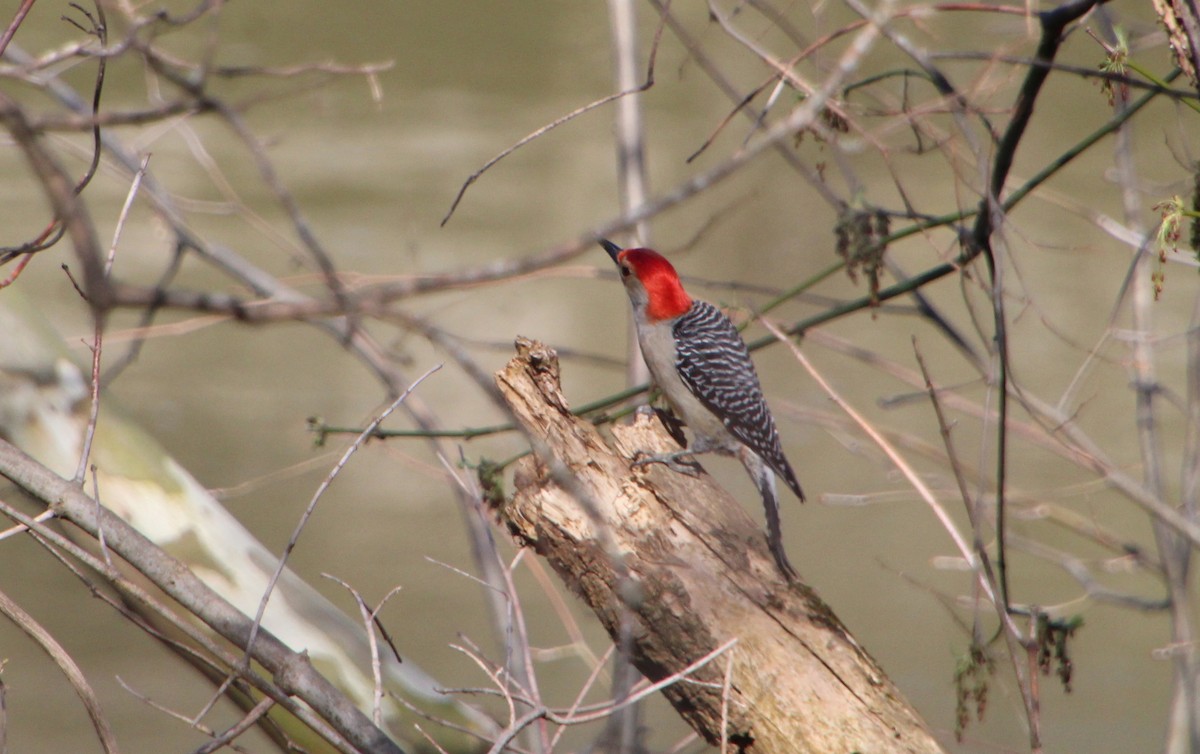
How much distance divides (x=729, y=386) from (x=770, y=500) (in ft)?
1.59

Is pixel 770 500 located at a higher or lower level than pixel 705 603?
higher

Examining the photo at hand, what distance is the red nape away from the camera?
12.6ft

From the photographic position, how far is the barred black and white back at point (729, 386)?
3643 millimetres

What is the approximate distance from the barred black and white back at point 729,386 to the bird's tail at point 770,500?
47 mm

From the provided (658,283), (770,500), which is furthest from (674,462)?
(658,283)

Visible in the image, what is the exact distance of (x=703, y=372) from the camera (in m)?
3.70

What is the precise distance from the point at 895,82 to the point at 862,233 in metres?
3.28

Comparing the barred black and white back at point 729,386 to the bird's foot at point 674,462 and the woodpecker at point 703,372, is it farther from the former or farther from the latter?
the bird's foot at point 674,462

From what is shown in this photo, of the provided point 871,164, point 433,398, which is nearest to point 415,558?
point 433,398

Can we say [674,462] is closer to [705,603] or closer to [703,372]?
[705,603]

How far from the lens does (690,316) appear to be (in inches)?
155

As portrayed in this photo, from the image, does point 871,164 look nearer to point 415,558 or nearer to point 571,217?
point 571,217

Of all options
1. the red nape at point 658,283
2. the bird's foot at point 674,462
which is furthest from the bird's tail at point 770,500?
the red nape at point 658,283

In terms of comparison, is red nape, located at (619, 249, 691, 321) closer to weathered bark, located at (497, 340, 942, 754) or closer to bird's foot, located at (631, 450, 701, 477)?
bird's foot, located at (631, 450, 701, 477)
